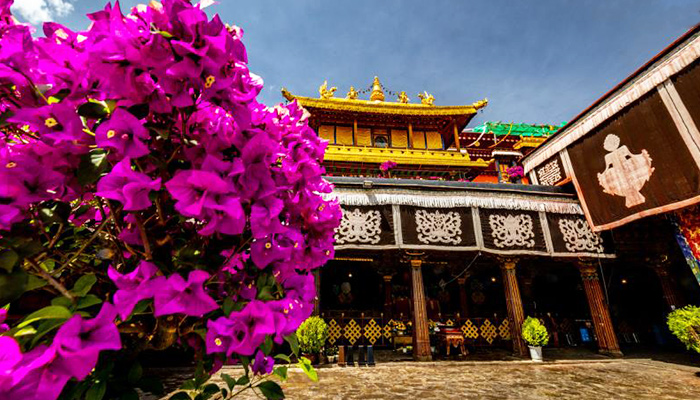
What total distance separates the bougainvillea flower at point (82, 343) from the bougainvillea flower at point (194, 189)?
0.89 feet

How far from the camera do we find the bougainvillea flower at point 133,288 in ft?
2.24

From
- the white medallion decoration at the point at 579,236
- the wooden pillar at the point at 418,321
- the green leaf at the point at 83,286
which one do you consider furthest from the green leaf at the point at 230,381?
the white medallion decoration at the point at 579,236

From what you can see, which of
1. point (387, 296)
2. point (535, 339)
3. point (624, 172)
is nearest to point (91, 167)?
point (535, 339)

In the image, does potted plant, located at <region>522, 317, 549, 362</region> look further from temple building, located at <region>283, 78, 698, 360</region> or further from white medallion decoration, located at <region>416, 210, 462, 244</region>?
white medallion decoration, located at <region>416, 210, 462, 244</region>

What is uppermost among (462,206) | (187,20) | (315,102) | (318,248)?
(315,102)

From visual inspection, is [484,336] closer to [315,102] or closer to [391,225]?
[391,225]

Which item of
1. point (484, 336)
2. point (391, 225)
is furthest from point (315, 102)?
point (484, 336)

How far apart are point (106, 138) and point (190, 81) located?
240mm

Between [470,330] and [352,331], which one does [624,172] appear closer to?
[470,330]

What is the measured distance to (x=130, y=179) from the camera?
725mm

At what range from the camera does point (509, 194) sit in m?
9.36

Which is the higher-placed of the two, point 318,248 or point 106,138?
point 106,138

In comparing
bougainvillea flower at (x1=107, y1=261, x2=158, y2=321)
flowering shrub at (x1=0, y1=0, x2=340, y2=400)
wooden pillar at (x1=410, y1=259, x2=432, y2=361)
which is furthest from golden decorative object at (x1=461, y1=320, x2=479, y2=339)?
bougainvillea flower at (x1=107, y1=261, x2=158, y2=321)

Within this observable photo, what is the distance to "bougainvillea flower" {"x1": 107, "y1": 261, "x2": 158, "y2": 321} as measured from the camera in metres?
0.68
